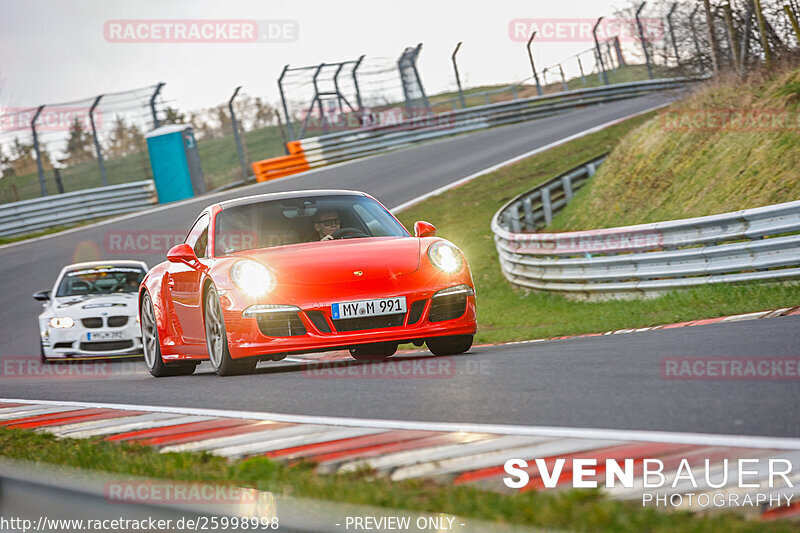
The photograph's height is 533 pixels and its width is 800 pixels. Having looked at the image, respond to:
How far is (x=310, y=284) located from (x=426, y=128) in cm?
2376

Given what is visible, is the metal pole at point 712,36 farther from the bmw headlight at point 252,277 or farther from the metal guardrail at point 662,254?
the bmw headlight at point 252,277

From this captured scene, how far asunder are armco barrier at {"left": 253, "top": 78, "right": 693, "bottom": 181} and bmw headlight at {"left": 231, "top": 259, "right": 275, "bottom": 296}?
20.8 metres

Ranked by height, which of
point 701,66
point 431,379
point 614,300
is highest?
point 701,66

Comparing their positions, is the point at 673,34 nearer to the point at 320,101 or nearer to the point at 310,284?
the point at 320,101

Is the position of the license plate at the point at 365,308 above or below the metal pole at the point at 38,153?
below

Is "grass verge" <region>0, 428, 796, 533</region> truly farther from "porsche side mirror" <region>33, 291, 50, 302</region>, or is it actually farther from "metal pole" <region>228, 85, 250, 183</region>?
"metal pole" <region>228, 85, 250, 183</region>

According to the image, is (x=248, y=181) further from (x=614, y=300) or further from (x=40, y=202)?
(x=614, y=300)

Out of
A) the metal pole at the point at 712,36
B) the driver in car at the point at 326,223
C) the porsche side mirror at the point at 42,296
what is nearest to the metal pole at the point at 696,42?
the metal pole at the point at 712,36

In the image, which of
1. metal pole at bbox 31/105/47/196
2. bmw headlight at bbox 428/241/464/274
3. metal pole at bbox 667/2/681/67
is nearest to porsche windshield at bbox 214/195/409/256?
bmw headlight at bbox 428/241/464/274

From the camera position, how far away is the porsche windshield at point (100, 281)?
14.4 m

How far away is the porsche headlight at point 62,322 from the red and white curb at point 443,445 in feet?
28.0

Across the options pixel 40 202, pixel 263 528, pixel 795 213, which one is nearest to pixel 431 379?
pixel 263 528

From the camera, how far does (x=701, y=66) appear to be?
70.1 feet

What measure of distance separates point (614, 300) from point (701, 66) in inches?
410
